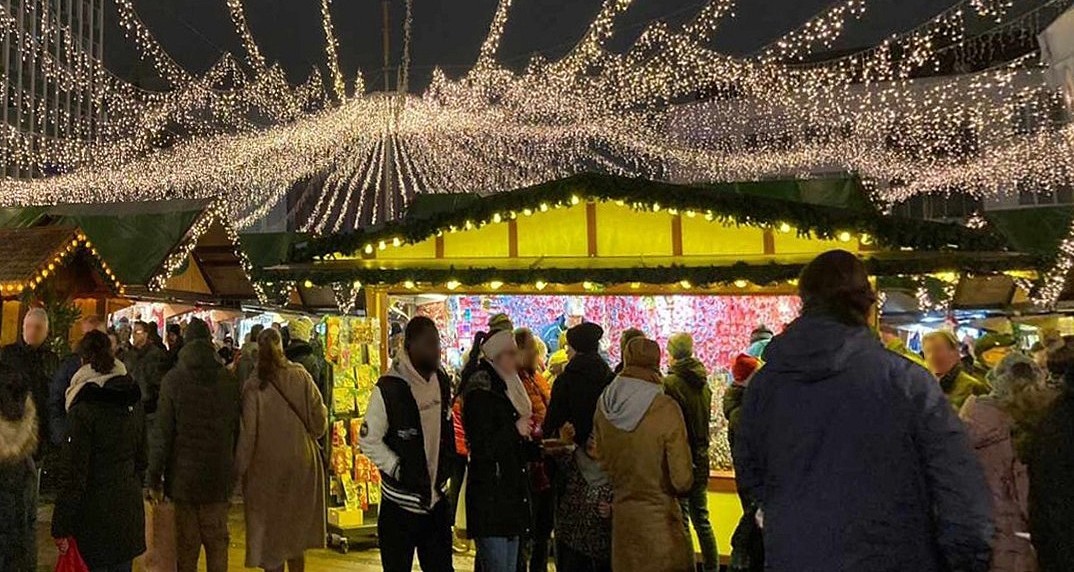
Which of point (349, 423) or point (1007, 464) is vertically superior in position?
point (1007, 464)

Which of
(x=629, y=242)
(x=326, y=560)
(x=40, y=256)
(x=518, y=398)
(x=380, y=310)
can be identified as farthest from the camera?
(x=40, y=256)

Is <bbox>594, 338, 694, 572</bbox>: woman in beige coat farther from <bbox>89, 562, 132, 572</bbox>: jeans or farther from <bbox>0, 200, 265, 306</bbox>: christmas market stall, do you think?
<bbox>0, 200, 265, 306</bbox>: christmas market stall

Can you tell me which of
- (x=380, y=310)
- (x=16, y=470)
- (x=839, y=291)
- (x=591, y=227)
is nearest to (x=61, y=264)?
(x=380, y=310)

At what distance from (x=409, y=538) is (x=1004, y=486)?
2.74 meters

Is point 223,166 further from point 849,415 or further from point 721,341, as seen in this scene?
point 849,415

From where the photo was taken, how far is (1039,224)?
13211 mm

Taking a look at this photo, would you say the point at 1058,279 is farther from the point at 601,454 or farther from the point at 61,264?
the point at 61,264

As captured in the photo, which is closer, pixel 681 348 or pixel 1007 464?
pixel 1007 464

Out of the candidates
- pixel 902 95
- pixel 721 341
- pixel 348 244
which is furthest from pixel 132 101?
pixel 902 95

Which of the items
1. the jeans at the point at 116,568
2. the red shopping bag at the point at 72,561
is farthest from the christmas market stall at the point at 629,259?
the red shopping bag at the point at 72,561

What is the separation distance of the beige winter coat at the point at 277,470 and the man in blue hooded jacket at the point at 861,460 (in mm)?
3637

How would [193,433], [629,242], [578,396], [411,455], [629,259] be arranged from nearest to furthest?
[411,455]
[578,396]
[193,433]
[629,259]
[629,242]

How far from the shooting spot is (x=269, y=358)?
5.45 m

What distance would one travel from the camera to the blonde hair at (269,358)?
17.8ft
